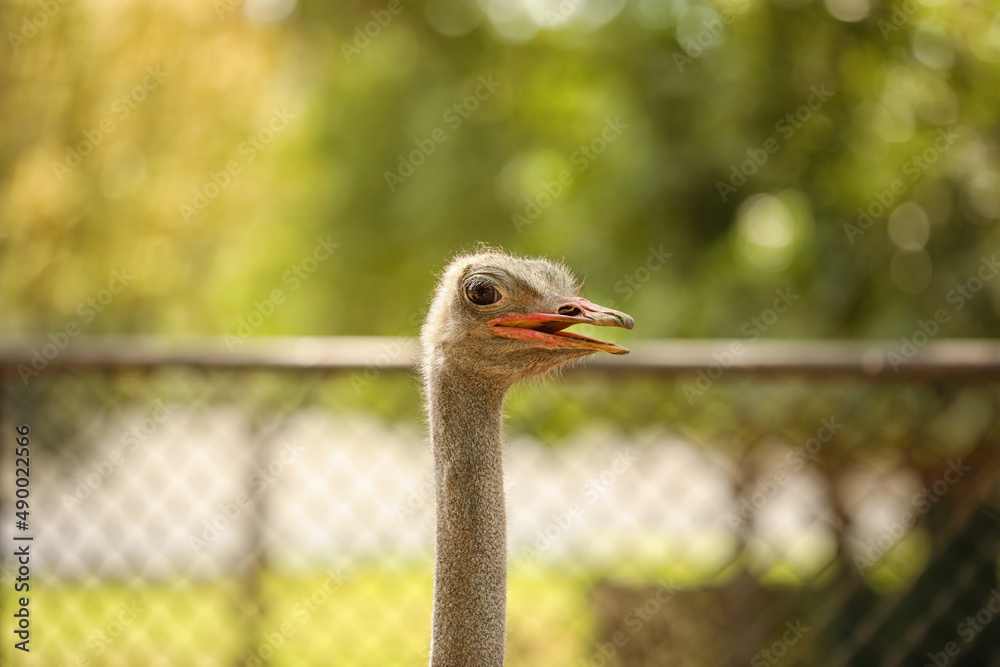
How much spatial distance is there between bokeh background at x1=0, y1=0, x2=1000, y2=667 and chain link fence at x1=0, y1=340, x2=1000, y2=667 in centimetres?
1

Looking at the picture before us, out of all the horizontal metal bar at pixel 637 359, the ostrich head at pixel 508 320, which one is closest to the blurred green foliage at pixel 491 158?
the horizontal metal bar at pixel 637 359

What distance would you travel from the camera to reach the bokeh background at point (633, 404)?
2.89 meters

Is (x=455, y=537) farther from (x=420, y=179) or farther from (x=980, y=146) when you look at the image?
(x=420, y=179)

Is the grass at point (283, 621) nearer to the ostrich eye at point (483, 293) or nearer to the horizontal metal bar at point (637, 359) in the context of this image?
the horizontal metal bar at point (637, 359)

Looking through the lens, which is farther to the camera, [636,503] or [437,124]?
[437,124]

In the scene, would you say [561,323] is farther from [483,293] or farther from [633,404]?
[633,404]

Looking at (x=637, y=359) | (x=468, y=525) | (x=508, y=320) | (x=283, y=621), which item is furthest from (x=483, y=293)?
(x=283, y=621)

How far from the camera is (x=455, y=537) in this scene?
1.53 metres

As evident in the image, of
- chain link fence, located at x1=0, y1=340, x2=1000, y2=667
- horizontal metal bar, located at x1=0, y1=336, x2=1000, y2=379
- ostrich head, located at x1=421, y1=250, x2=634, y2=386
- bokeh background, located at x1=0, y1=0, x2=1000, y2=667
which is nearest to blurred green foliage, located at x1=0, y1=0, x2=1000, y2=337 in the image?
bokeh background, located at x1=0, y1=0, x2=1000, y2=667

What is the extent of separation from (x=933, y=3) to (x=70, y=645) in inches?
152

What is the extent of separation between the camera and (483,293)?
1.56 metres

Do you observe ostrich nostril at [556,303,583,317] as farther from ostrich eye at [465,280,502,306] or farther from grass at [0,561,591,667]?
grass at [0,561,591,667]

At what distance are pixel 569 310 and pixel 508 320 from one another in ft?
0.33

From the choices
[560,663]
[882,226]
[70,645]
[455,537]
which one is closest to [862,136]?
[882,226]
